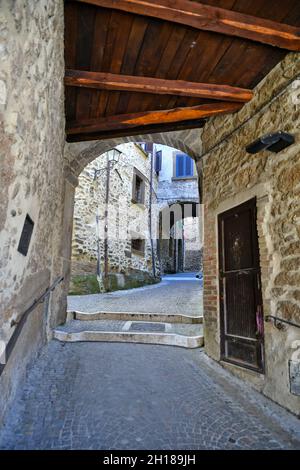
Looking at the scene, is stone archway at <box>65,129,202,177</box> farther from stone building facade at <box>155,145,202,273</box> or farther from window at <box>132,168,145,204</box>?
stone building facade at <box>155,145,202,273</box>

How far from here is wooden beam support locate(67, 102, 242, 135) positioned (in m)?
3.57

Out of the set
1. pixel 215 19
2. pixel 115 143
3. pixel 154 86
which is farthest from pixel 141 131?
pixel 215 19

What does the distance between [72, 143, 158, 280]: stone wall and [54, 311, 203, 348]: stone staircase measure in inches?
146

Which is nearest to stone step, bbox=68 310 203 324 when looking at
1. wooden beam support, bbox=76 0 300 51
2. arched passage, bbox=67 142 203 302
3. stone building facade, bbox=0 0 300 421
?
stone building facade, bbox=0 0 300 421

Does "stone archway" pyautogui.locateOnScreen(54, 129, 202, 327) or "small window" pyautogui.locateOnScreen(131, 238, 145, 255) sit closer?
"stone archway" pyautogui.locateOnScreen(54, 129, 202, 327)

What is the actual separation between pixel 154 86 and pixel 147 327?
369cm

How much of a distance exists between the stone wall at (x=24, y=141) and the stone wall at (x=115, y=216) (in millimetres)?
5865

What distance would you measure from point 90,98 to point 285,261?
304cm

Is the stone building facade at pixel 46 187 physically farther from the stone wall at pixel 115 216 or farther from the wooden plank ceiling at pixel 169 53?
the stone wall at pixel 115 216

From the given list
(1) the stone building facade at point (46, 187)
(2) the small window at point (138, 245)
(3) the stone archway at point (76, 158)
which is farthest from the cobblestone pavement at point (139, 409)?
(2) the small window at point (138, 245)

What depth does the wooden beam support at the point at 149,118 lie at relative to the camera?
3.57 m

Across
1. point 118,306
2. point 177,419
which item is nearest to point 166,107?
point 177,419
